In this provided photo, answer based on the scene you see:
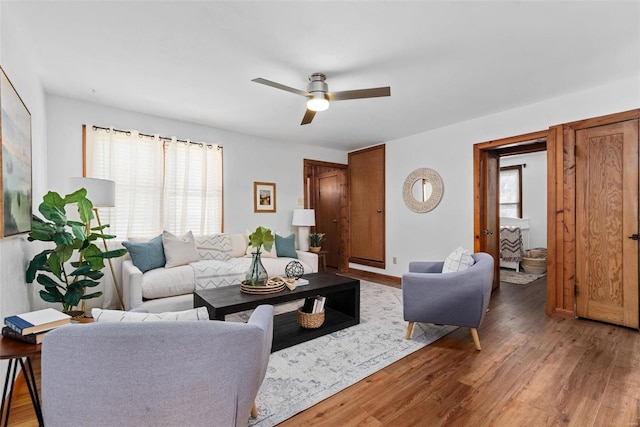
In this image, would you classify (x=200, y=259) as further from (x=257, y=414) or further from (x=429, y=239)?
(x=429, y=239)

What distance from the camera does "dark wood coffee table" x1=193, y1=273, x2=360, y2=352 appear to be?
2271mm

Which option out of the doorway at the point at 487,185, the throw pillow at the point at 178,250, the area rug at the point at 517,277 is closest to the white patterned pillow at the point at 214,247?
the throw pillow at the point at 178,250

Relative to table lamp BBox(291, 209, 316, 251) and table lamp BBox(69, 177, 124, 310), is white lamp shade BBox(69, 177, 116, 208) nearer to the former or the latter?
table lamp BBox(69, 177, 124, 310)

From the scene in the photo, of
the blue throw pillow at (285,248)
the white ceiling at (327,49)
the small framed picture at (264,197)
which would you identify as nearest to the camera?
the white ceiling at (327,49)

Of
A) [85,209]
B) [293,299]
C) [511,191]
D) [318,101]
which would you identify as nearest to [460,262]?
[293,299]

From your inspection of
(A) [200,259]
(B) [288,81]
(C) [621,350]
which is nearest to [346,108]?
(B) [288,81]

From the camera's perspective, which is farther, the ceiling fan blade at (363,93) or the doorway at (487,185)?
the doorway at (487,185)

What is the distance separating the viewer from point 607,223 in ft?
9.87

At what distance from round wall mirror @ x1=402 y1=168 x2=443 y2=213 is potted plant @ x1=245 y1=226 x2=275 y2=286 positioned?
2.90m

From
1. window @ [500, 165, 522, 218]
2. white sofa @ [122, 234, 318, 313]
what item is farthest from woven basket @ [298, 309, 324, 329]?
window @ [500, 165, 522, 218]

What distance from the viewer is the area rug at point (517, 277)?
15.9 ft

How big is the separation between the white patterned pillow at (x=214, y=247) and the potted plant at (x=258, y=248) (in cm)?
144

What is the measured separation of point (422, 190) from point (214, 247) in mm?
3231

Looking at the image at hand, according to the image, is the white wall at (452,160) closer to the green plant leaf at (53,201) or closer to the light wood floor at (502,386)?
the light wood floor at (502,386)
